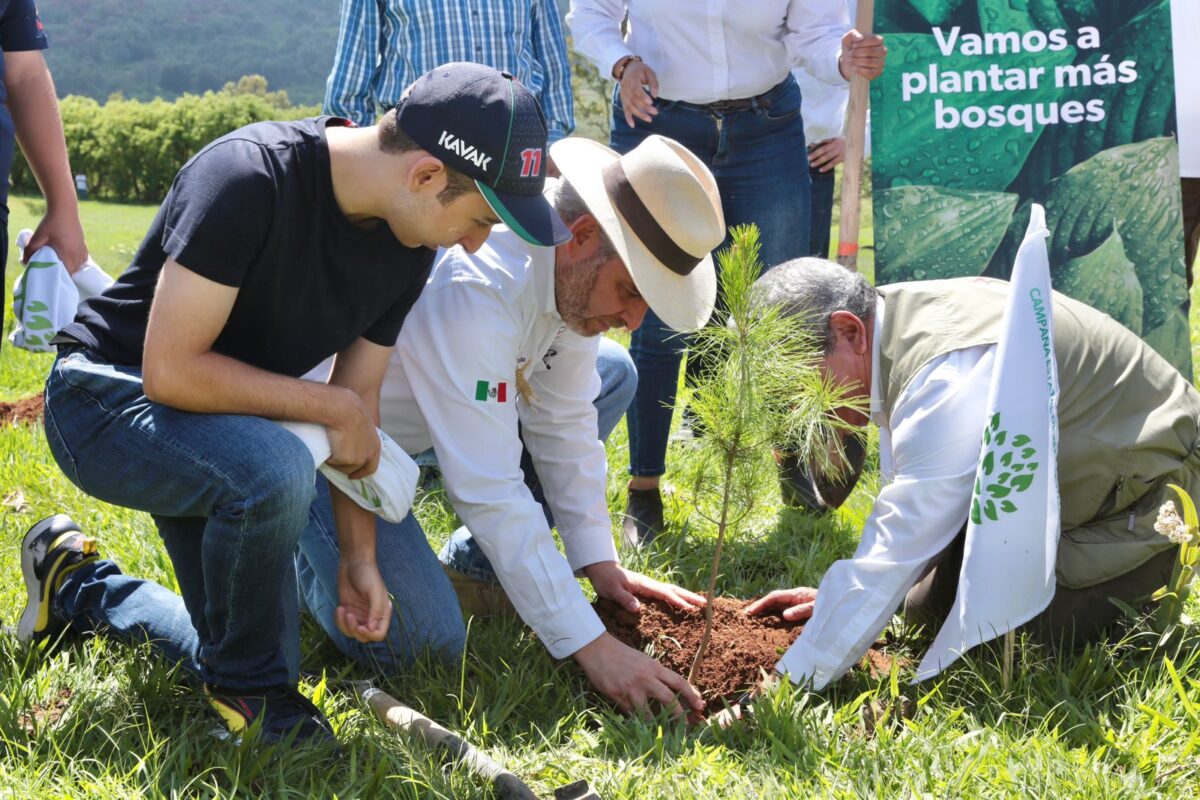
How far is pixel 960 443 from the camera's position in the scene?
257 cm

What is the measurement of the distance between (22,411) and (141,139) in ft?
56.1

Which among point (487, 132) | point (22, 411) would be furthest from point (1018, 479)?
point (22, 411)

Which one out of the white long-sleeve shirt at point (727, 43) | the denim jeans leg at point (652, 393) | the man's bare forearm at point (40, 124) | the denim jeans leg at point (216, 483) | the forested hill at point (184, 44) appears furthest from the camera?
the forested hill at point (184, 44)

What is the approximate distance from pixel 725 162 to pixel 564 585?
201 cm

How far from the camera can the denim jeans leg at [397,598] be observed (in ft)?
9.24

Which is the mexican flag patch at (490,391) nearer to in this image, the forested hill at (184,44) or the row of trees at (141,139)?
the row of trees at (141,139)

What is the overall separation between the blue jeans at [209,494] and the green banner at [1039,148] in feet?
9.74

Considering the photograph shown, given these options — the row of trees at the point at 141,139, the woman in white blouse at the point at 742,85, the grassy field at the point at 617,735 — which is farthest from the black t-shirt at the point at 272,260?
the row of trees at the point at 141,139

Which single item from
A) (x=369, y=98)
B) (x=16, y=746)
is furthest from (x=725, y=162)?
(x=16, y=746)

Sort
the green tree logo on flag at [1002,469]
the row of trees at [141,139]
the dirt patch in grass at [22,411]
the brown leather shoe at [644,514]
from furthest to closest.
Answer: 1. the row of trees at [141,139]
2. the dirt patch in grass at [22,411]
3. the brown leather shoe at [644,514]
4. the green tree logo on flag at [1002,469]

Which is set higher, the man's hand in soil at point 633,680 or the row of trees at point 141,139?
the row of trees at point 141,139

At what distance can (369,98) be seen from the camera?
460 centimetres

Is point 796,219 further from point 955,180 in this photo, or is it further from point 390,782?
point 390,782

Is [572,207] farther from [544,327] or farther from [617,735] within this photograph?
[617,735]
